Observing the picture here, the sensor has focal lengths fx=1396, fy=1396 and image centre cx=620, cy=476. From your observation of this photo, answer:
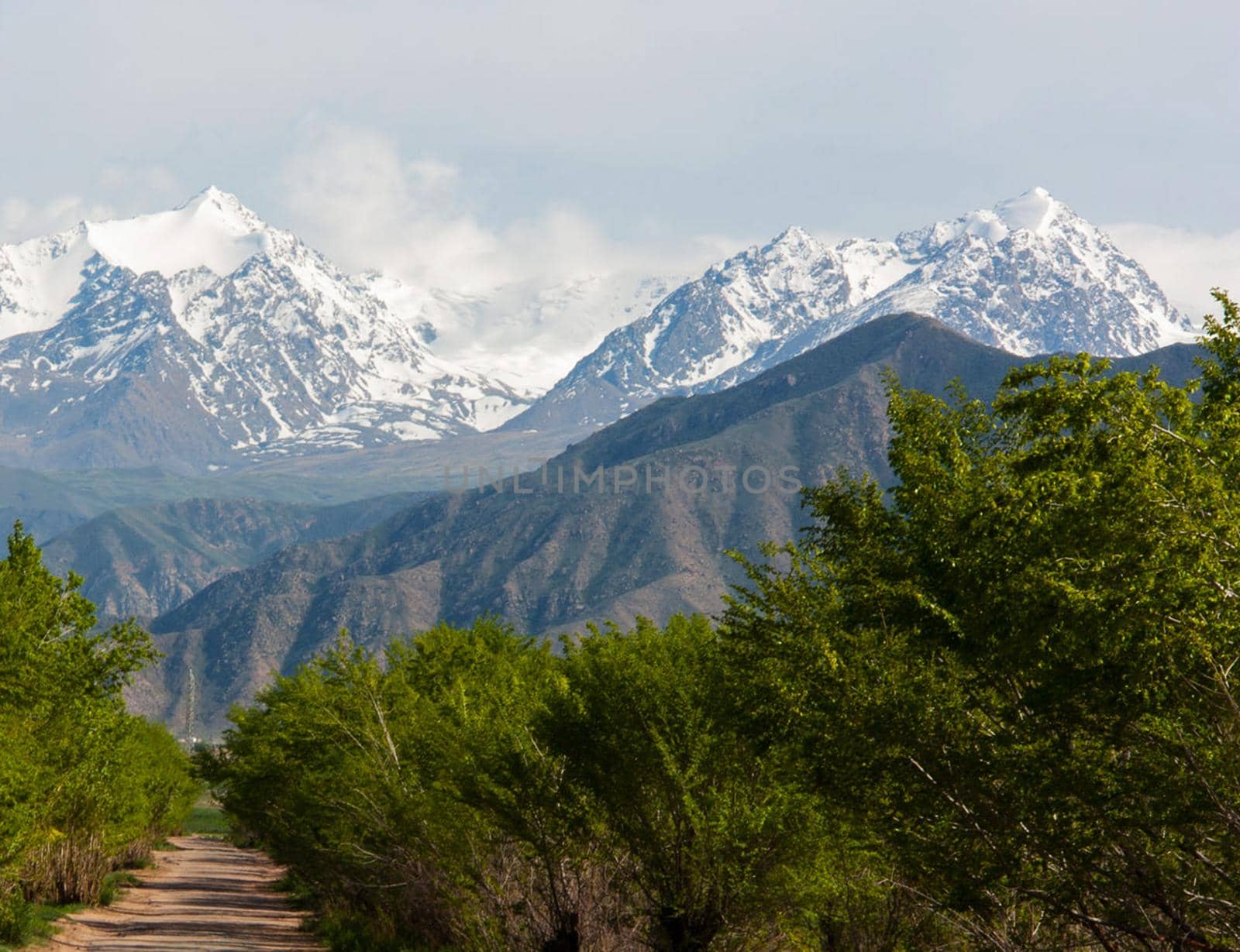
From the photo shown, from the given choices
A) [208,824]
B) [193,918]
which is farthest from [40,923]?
[208,824]

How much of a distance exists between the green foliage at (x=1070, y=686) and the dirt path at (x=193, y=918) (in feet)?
116

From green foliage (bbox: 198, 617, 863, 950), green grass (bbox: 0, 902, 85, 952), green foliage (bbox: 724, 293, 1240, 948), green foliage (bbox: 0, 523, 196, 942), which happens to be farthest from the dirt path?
green foliage (bbox: 724, 293, 1240, 948)

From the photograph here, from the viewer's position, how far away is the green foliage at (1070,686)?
46.6 feet

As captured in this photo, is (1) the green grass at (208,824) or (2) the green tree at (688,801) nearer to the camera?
(2) the green tree at (688,801)

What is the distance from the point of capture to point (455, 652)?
5938 centimetres

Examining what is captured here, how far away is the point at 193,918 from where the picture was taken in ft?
198

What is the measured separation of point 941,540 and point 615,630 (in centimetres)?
1480

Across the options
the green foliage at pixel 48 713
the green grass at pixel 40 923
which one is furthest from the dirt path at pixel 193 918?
the green foliage at pixel 48 713

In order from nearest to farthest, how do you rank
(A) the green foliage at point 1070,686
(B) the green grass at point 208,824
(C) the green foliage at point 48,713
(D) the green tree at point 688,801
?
A: (A) the green foliage at point 1070,686 < (D) the green tree at point 688,801 < (C) the green foliage at point 48,713 < (B) the green grass at point 208,824

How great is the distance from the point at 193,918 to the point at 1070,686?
174ft

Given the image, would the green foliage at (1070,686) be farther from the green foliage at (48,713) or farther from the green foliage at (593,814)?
the green foliage at (48,713)

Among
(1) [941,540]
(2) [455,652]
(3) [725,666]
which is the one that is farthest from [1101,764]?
(2) [455,652]

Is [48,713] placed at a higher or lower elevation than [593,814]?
higher

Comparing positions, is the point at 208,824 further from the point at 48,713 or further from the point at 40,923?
the point at 48,713
